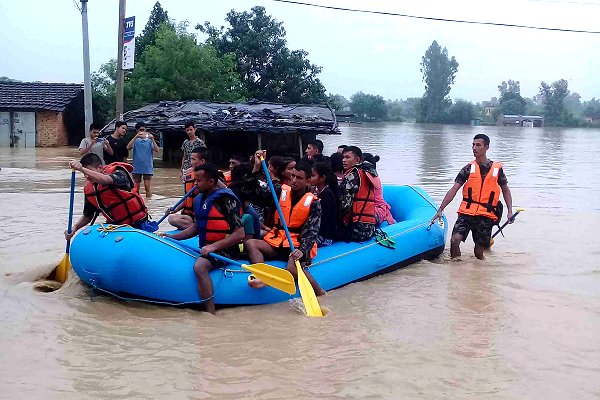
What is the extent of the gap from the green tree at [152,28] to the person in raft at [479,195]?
21947 mm

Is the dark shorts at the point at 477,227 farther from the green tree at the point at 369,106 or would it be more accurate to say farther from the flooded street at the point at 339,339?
the green tree at the point at 369,106

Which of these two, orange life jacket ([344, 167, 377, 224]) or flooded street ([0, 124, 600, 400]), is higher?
orange life jacket ([344, 167, 377, 224])

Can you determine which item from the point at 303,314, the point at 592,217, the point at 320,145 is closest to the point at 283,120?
the point at 592,217

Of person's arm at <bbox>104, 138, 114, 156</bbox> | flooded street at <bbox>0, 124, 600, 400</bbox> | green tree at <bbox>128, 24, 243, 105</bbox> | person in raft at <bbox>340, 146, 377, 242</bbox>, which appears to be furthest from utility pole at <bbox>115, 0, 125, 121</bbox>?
person in raft at <bbox>340, 146, 377, 242</bbox>

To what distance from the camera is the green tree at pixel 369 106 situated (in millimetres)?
77812

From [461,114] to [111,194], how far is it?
82.7 m

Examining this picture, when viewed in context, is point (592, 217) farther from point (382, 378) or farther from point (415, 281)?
point (382, 378)

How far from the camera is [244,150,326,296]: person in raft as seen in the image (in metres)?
5.66

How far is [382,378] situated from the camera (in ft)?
14.2

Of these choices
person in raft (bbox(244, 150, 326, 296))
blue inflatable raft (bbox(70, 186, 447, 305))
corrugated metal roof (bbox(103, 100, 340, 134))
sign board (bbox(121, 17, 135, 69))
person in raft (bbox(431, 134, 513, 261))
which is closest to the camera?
blue inflatable raft (bbox(70, 186, 447, 305))

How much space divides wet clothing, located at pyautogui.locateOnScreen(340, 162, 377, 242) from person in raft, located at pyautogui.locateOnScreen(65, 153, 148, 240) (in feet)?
5.99

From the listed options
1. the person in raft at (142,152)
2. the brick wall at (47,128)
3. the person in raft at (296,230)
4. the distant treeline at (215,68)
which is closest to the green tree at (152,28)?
the distant treeline at (215,68)

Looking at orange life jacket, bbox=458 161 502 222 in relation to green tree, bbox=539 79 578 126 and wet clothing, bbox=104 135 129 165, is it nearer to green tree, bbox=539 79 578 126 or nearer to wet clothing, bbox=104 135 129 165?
wet clothing, bbox=104 135 129 165

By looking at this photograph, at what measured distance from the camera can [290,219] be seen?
5855 millimetres
